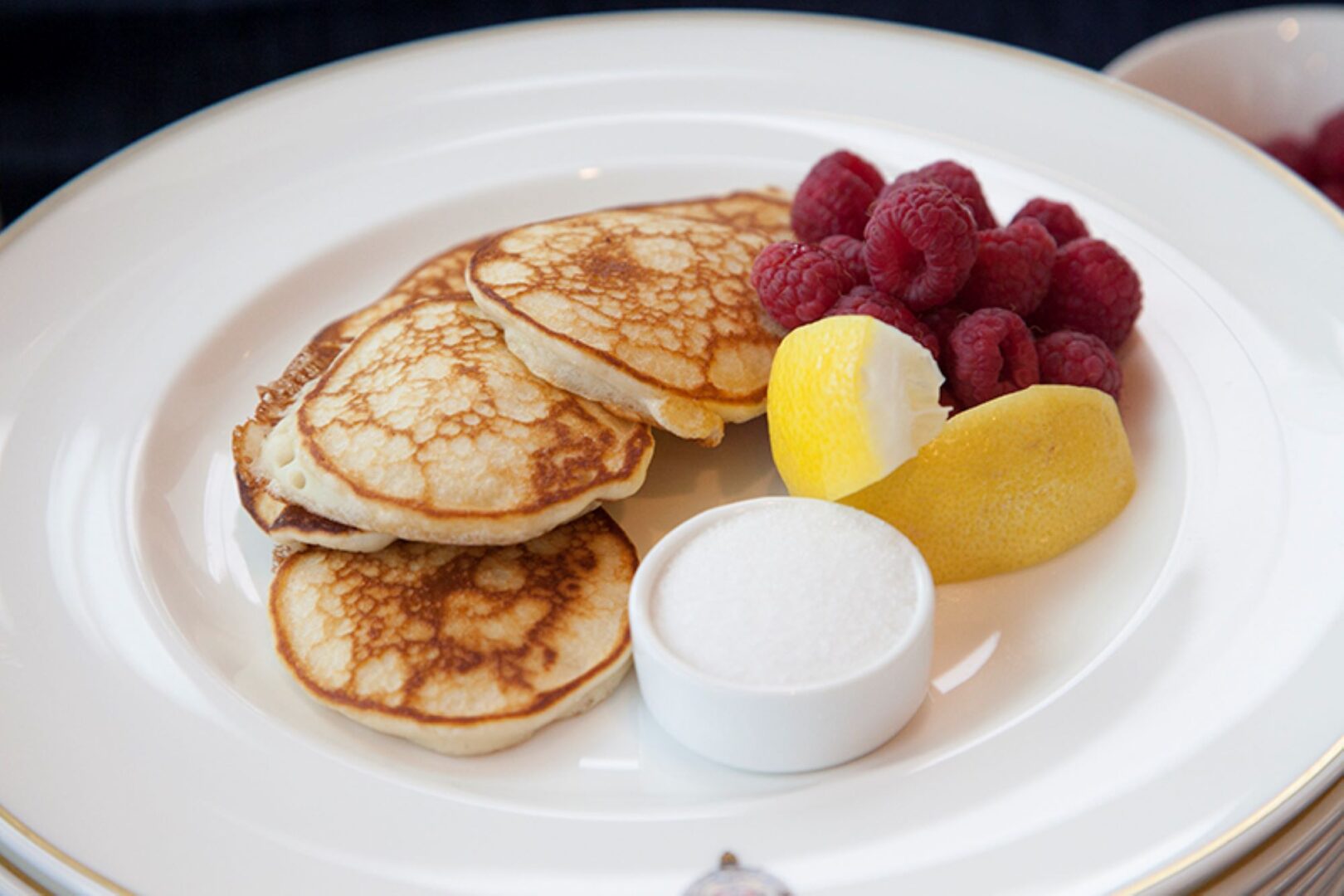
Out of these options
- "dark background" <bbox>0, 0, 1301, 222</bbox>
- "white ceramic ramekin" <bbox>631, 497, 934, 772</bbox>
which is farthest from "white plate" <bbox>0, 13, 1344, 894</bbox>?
"dark background" <bbox>0, 0, 1301, 222</bbox>

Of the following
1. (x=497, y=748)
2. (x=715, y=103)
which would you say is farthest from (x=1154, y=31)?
(x=497, y=748)

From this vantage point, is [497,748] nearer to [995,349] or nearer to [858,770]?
[858,770]

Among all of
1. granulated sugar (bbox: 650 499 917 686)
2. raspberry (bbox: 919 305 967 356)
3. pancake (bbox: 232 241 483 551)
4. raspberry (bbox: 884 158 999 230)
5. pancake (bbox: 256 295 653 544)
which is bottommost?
pancake (bbox: 232 241 483 551)

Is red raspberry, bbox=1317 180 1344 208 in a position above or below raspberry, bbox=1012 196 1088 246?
below

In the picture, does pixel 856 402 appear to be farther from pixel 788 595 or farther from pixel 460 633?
pixel 460 633

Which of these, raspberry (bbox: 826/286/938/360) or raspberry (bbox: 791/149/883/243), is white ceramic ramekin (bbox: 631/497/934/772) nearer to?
raspberry (bbox: 826/286/938/360)

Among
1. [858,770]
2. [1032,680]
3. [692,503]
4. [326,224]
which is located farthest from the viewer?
[326,224]

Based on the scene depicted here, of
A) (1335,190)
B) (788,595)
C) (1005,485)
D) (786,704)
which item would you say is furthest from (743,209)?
(1335,190)

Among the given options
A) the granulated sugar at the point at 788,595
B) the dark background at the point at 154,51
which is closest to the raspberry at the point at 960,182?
the granulated sugar at the point at 788,595
